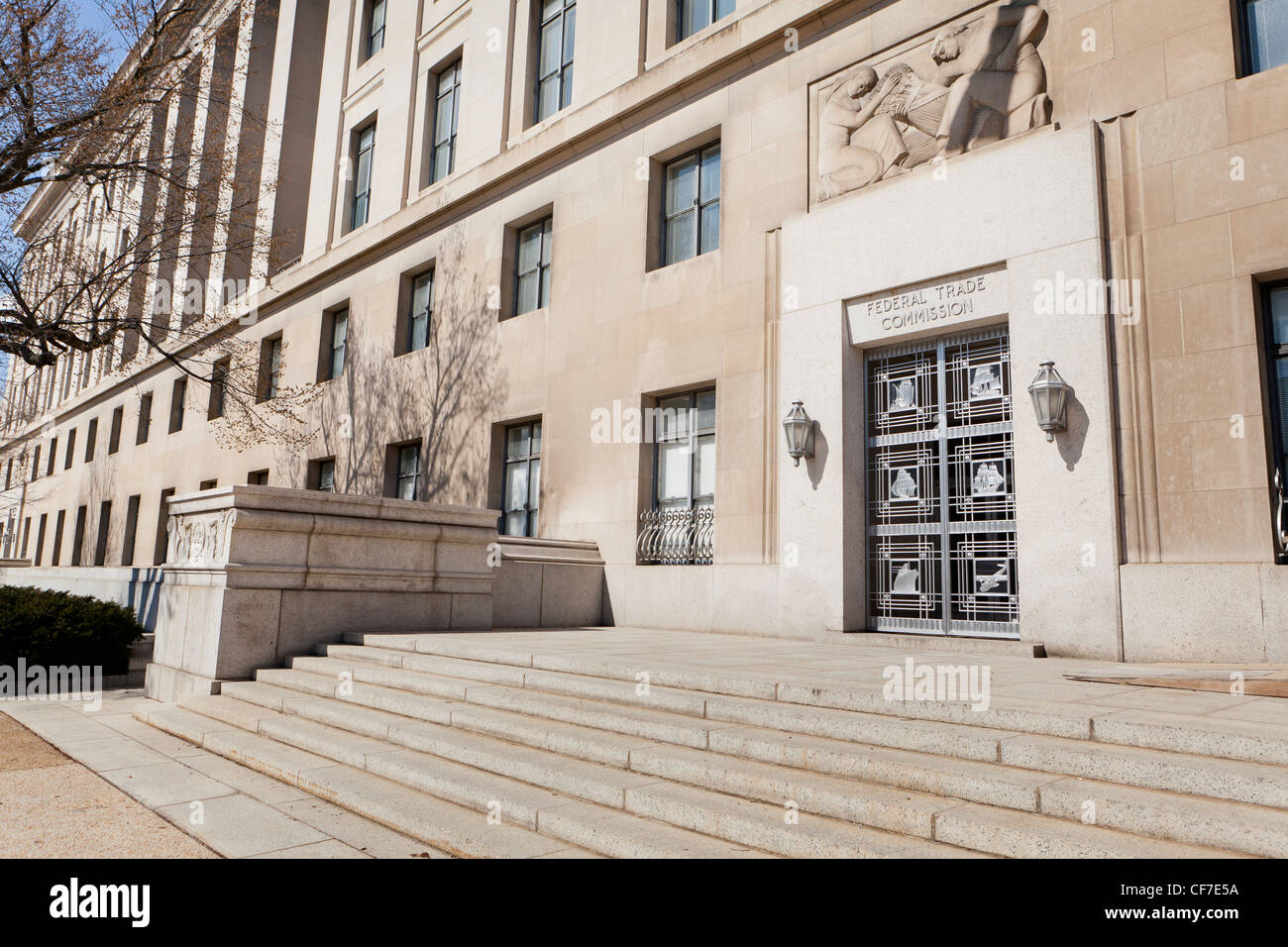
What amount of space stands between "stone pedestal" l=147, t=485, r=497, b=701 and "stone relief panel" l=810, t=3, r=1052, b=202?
7153 millimetres

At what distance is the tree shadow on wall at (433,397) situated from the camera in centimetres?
1722

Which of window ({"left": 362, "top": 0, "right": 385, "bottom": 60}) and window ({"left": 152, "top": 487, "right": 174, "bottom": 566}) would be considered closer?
window ({"left": 362, "top": 0, "right": 385, "bottom": 60})

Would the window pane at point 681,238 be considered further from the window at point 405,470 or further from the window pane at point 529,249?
the window at point 405,470

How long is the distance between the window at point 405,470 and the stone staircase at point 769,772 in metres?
12.1

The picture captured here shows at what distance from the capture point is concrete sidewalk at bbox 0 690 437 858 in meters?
4.66

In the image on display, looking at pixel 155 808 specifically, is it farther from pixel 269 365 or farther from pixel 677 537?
pixel 269 365

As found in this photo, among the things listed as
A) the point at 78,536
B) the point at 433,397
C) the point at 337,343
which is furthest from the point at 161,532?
the point at 433,397

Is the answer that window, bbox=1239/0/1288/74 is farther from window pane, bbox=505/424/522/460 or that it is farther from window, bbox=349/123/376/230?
window, bbox=349/123/376/230

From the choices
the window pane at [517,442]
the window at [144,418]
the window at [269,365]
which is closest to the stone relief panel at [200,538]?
the window pane at [517,442]

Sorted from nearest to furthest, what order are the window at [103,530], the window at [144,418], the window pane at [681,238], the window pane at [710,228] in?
the window pane at [710,228] → the window pane at [681,238] → the window at [144,418] → the window at [103,530]

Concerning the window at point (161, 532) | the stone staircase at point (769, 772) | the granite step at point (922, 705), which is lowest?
the stone staircase at point (769, 772)

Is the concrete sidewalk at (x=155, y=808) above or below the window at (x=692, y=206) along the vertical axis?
below

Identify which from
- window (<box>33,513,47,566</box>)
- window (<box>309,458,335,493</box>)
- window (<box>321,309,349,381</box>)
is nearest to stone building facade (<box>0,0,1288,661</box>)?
window (<box>309,458,335,493</box>)
